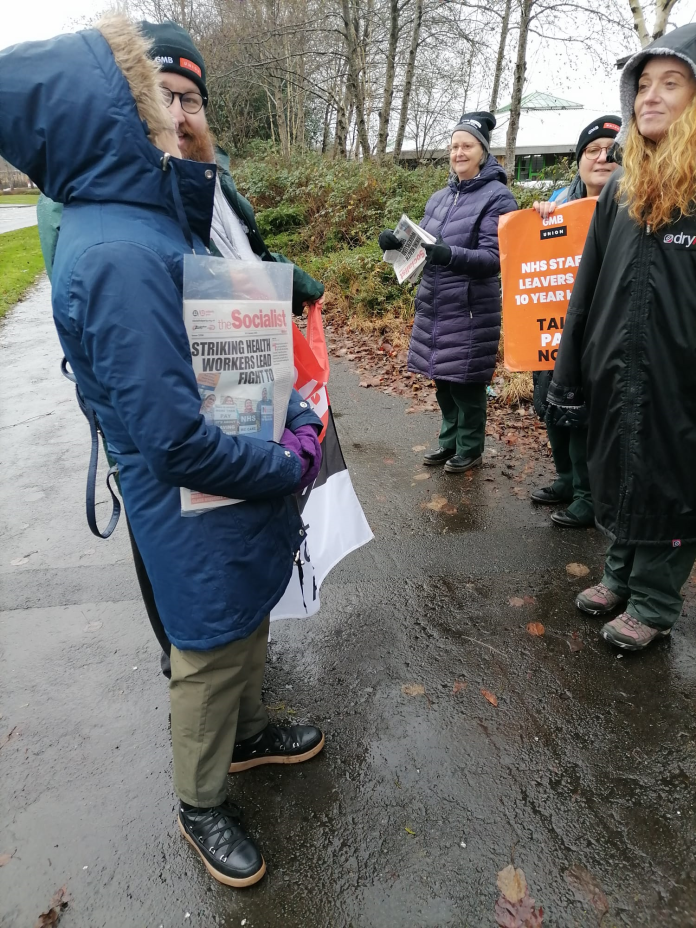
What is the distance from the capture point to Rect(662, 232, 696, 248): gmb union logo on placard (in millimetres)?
2363

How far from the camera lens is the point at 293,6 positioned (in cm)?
1708

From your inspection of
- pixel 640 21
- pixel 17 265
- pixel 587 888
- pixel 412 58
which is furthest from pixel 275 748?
pixel 17 265

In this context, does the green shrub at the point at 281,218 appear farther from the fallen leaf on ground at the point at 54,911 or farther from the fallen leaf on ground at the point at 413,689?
the fallen leaf on ground at the point at 54,911

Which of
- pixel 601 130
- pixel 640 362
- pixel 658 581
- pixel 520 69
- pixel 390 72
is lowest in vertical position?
pixel 658 581

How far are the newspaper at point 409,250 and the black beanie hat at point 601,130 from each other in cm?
104

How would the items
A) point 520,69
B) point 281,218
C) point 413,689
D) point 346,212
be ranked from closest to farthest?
point 413,689 < point 346,212 < point 520,69 < point 281,218

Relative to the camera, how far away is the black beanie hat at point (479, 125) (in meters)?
4.01

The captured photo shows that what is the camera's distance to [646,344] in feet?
8.21

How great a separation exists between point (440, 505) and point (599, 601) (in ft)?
4.76

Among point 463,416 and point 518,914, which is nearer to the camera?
point 518,914

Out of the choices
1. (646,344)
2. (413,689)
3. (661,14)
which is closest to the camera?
(646,344)

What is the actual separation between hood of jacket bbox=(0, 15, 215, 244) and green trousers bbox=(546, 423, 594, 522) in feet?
9.98

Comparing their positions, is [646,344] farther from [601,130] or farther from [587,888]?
[587,888]

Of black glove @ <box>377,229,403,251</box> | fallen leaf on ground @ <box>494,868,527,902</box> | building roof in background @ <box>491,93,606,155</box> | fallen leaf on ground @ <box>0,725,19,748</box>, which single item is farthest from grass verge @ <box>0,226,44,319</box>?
building roof in background @ <box>491,93,606,155</box>
